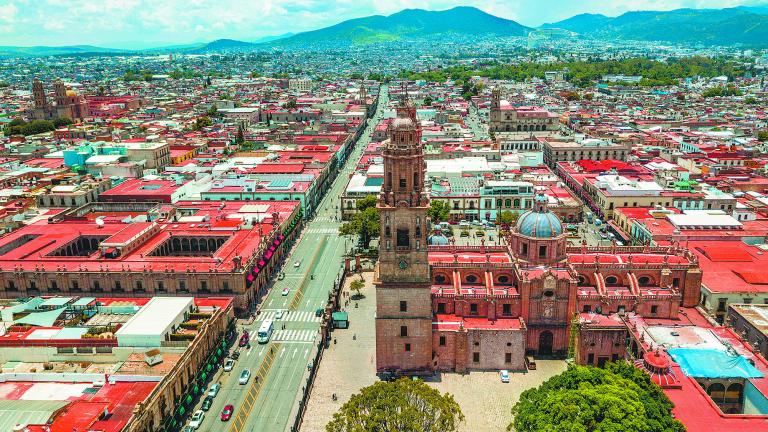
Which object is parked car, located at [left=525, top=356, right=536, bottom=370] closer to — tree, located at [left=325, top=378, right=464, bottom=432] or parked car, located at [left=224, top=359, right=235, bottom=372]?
tree, located at [left=325, top=378, right=464, bottom=432]

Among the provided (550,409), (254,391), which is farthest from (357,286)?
(550,409)

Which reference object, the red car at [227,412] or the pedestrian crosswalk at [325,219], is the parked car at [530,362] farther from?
the pedestrian crosswalk at [325,219]

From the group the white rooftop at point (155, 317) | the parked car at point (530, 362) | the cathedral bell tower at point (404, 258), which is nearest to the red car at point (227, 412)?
the white rooftop at point (155, 317)

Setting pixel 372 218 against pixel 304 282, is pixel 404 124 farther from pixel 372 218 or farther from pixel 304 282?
pixel 372 218

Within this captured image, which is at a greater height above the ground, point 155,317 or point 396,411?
point 396,411

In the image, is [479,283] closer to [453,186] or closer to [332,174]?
[453,186]

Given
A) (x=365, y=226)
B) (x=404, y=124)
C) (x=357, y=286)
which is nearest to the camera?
(x=404, y=124)
